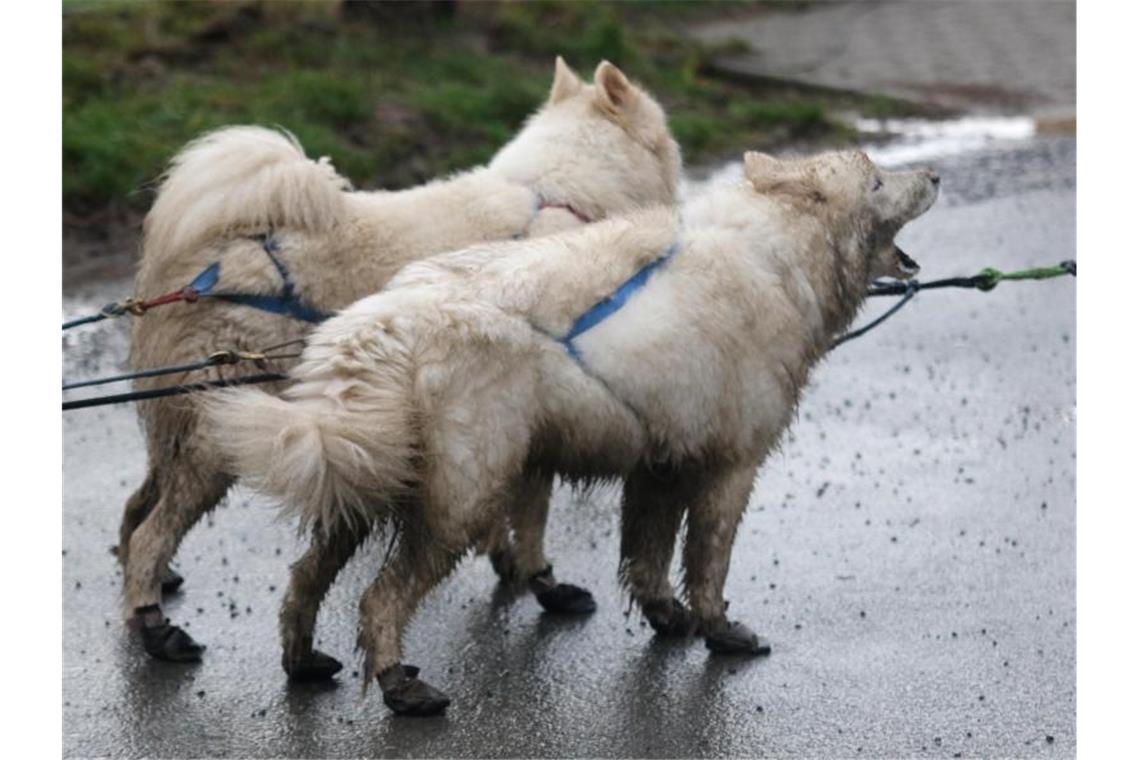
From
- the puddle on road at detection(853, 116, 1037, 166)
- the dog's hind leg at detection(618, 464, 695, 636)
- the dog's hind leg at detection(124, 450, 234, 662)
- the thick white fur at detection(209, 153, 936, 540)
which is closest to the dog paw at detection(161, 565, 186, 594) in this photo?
the dog's hind leg at detection(124, 450, 234, 662)

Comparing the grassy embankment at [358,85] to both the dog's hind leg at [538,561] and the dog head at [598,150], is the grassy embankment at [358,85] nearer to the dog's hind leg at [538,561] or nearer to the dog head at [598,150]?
the dog head at [598,150]

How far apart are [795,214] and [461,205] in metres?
1.36

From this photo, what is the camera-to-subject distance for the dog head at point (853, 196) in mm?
6082

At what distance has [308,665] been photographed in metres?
5.91

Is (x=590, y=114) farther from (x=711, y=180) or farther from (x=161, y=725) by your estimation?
(x=711, y=180)

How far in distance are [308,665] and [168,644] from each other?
568 mm

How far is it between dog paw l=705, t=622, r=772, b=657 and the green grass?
6516 millimetres

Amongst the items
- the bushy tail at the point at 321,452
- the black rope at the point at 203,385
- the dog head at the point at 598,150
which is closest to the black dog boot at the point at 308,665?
the bushy tail at the point at 321,452

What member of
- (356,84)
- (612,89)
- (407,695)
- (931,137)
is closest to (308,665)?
(407,695)

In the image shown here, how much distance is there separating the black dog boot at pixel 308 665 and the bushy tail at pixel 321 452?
2.45 feet

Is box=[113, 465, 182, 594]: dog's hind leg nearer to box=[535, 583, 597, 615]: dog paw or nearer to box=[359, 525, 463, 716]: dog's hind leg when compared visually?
box=[359, 525, 463, 716]: dog's hind leg

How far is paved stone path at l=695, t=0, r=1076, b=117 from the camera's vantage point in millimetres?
16250

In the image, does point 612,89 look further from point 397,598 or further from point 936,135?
point 936,135

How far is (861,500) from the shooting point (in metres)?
7.75
